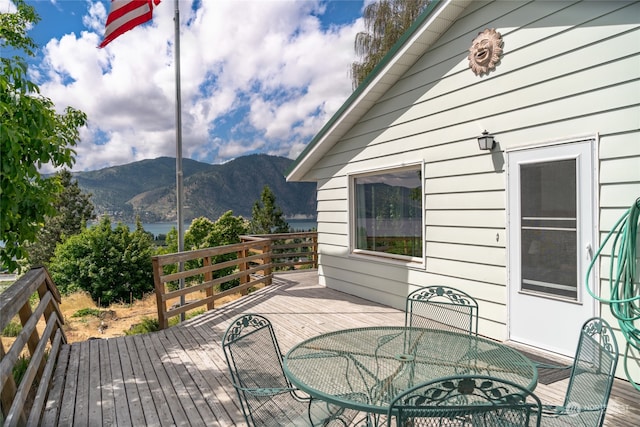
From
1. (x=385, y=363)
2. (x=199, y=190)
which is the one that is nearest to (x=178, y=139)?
(x=385, y=363)

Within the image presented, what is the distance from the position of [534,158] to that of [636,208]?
0.91 m

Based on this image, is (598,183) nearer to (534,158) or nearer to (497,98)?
(534,158)

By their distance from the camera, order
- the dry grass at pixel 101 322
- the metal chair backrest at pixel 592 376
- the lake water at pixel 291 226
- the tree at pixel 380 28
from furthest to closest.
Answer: the lake water at pixel 291 226 < the tree at pixel 380 28 < the dry grass at pixel 101 322 < the metal chair backrest at pixel 592 376

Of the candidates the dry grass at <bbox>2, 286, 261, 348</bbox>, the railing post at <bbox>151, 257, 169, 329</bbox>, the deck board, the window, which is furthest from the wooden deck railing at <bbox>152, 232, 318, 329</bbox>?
the window

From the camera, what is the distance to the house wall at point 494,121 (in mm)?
2754

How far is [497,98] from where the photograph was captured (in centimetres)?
362

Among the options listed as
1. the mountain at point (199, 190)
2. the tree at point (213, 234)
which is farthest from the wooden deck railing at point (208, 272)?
the mountain at point (199, 190)

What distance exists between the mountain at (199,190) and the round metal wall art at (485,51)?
45043mm

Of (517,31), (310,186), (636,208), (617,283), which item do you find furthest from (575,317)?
(310,186)

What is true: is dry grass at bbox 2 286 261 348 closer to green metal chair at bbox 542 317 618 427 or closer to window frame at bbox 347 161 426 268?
window frame at bbox 347 161 426 268

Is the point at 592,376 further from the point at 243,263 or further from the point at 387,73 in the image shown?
the point at 243,263

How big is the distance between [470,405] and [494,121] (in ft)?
10.6

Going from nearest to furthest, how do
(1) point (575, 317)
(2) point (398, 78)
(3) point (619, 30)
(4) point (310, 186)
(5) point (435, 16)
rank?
(3) point (619, 30) < (1) point (575, 317) < (5) point (435, 16) < (2) point (398, 78) < (4) point (310, 186)

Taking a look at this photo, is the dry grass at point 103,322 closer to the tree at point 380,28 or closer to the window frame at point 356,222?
the window frame at point 356,222
